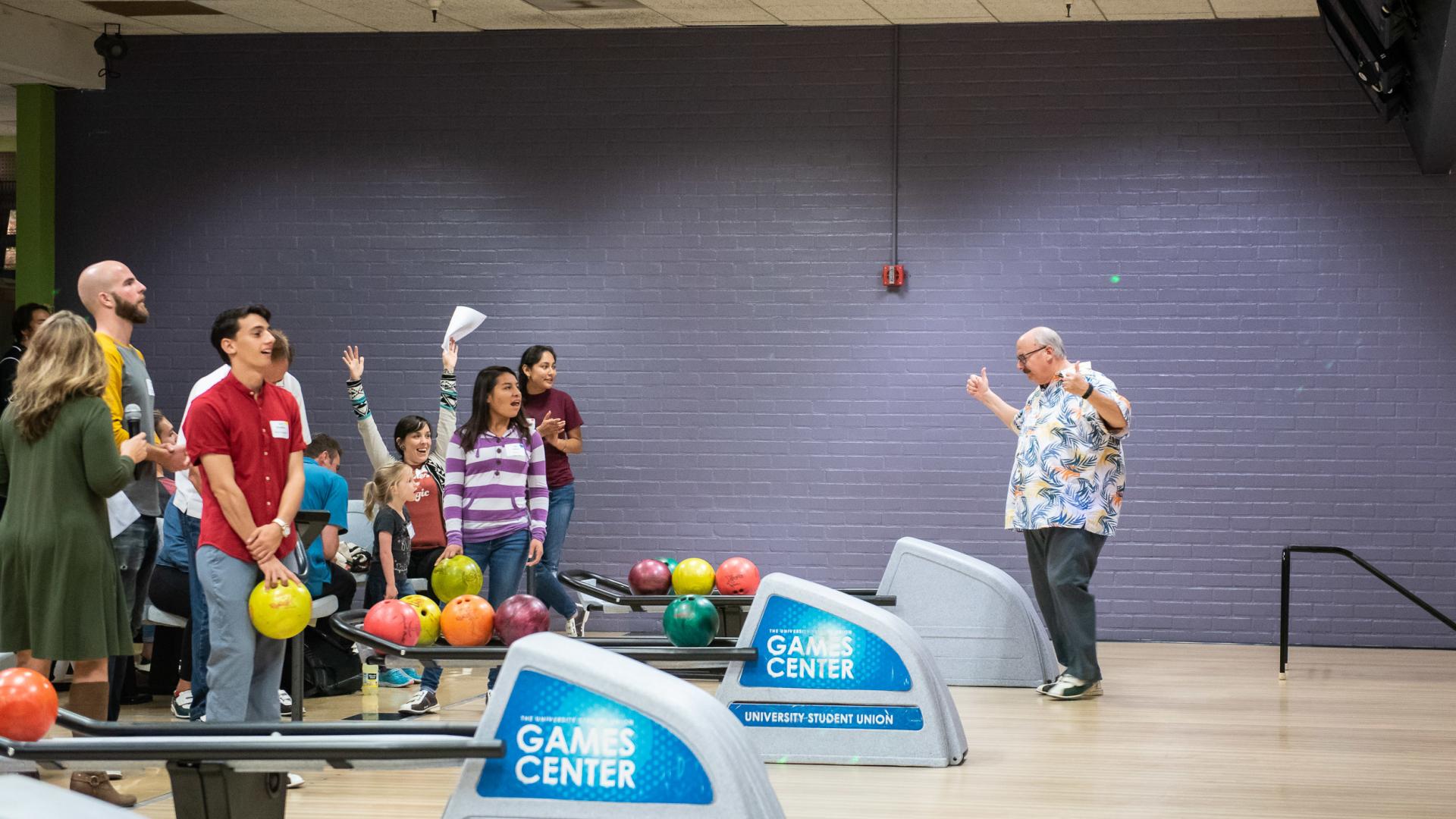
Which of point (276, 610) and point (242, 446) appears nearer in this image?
point (276, 610)

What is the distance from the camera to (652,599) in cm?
551

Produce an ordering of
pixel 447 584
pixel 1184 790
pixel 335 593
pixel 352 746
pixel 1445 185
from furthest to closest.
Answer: pixel 1445 185 → pixel 335 593 → pixel 447 584 → pixel 1184 790 → pixel 352 746

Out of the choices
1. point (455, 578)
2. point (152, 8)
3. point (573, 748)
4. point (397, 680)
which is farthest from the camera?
point (152, 8)

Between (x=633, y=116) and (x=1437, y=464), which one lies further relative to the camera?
(x=633, y=116)

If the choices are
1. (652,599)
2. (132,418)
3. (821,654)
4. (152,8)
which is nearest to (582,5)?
(152,8)

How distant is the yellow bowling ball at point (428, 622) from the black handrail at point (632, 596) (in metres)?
0.92

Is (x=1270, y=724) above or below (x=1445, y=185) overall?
below

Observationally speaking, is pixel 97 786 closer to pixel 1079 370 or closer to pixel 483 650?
pixel 483 650

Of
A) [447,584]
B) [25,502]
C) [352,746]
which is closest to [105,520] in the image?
[25,502]

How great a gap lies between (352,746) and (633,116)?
627cm

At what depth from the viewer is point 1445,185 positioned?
26.0ft

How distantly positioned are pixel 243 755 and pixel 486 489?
304 cm

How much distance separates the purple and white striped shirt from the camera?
5906 millimetres

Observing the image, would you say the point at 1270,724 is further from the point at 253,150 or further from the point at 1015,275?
the point at 253,150
